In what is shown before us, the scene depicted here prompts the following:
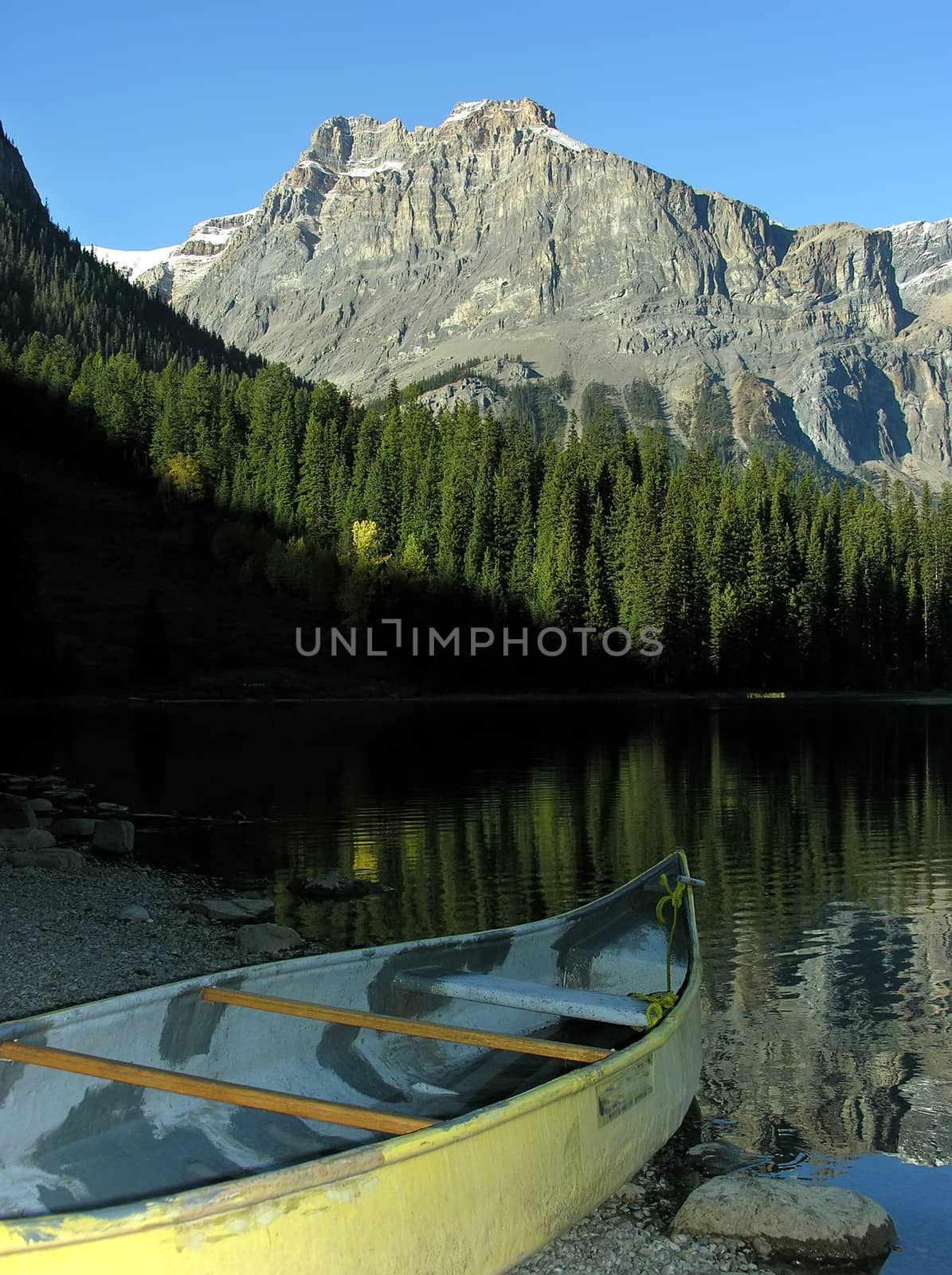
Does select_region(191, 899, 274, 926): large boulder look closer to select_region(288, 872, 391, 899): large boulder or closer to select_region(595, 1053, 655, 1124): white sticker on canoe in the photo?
select_region(288, 872, 391, 899): large boulder

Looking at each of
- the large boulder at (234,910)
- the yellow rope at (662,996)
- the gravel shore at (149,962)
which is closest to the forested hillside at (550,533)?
the large boulder at (234,910)

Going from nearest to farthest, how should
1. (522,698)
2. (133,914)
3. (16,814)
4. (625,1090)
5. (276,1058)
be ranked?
(625,1090) < (276,1058) < (133,914) < (16,814) < (522,698)

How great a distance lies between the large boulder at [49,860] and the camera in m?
22.4

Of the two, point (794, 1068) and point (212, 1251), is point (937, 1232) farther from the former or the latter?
point (212, 1251)

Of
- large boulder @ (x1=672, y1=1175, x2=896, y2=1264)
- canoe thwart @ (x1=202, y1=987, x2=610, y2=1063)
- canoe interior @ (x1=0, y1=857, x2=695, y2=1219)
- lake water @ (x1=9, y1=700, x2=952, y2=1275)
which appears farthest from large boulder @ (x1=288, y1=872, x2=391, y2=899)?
large boulder @ (x1=672, y1=1175, x2=896, y2=1264)

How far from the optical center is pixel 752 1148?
10.2 meters

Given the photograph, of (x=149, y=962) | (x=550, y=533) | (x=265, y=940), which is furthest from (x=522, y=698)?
(x=149, y=962)

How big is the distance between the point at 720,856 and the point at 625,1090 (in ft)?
60.9

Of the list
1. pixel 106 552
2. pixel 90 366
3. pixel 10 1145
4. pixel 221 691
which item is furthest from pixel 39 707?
pixel 90 366

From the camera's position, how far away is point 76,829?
2792cm

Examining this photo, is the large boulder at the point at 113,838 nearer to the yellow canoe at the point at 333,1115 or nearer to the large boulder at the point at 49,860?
the large boulder at the point at 49,860

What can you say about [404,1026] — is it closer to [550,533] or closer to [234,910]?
[234,910]

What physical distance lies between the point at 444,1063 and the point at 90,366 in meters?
165

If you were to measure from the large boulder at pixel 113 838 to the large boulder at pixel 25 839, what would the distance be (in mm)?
1042
